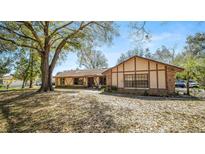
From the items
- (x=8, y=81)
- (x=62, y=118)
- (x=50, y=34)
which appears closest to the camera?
(x=62, y=118)

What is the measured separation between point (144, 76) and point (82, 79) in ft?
23.8

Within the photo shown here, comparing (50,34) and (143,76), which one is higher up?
(50,34)

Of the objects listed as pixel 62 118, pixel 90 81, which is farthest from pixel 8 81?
pixel 62 118

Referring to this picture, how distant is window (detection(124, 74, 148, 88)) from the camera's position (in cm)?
923

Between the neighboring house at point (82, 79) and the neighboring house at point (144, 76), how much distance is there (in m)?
4.14

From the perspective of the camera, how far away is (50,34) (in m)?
8.00

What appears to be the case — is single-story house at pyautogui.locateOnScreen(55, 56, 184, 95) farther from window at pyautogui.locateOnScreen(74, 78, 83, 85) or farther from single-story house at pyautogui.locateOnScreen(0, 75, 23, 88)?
single-story house at pyautogui.locateOnScreen(0, 75, 23, 88)

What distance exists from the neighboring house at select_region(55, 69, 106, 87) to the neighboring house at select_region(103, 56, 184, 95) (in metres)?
4.14

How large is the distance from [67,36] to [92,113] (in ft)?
15.7

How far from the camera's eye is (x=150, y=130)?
327 cm

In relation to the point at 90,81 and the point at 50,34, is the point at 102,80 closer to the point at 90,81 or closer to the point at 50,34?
the point at 90,81
